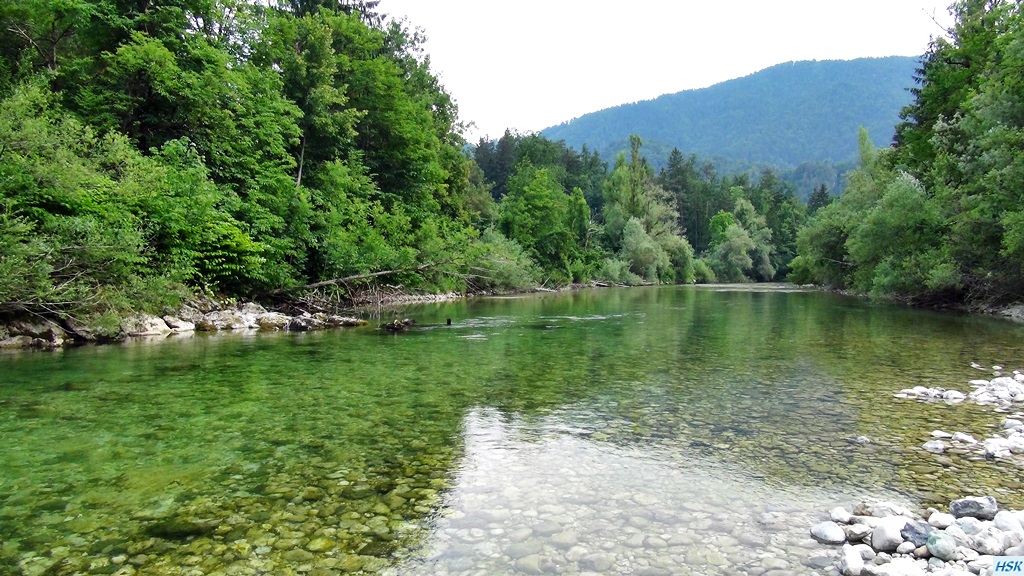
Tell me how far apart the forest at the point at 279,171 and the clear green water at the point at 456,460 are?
4088 mm

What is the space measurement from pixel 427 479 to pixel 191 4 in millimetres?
24929

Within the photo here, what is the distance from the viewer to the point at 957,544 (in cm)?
A: 431

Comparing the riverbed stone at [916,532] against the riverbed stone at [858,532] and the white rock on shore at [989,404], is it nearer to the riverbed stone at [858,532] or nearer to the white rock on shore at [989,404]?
the riverbed stone at [858,532]

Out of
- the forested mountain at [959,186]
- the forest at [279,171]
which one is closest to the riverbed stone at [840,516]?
the forest at [279,171]

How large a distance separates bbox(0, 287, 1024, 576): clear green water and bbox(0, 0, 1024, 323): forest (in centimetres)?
409

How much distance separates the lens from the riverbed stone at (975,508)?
15.9ft

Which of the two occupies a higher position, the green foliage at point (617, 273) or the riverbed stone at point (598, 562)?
the green foliage at point (617, 273)

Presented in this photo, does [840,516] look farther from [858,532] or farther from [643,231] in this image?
[643,231]

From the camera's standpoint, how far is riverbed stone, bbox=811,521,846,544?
4664 mm

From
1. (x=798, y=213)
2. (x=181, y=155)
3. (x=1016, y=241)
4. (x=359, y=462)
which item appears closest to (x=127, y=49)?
(x=181, y=155)

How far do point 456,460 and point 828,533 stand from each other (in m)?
3.88

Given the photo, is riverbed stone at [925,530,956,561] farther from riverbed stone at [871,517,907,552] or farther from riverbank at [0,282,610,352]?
riverbank at [0,282,610,352]

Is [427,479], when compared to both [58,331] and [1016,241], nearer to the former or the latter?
[58,331]

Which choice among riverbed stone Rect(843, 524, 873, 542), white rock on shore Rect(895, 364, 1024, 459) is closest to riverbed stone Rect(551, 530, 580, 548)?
riverbed stone Rect(843, 524, 873, 542)
